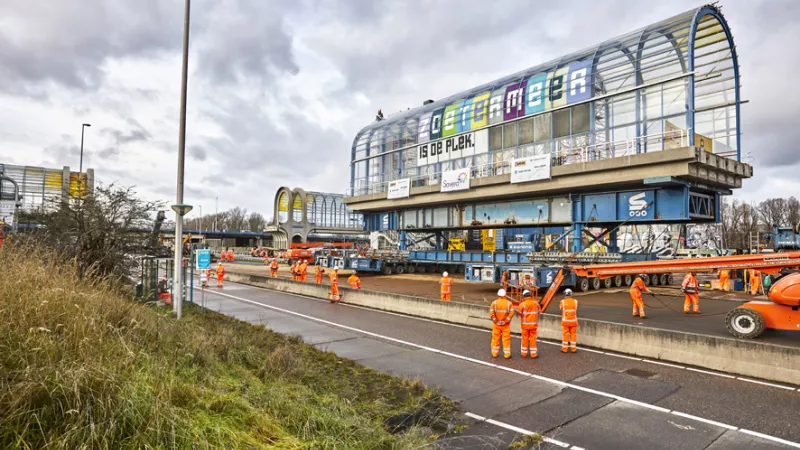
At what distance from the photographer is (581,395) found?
284 inches

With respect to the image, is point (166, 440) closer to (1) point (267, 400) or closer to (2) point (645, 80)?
(1) point (267, 400)

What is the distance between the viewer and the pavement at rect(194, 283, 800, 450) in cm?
559

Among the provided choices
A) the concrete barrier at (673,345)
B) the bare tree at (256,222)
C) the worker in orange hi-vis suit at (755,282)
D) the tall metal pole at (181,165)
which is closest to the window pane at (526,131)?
the worker in orange hi-vis suit at (755,282)

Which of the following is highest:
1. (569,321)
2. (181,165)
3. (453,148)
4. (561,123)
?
(561,123)

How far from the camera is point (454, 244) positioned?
31.9 metres

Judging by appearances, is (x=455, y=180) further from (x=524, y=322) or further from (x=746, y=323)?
(x=746, y=323)

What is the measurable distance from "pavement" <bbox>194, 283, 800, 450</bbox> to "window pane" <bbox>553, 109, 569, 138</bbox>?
14.3 metres

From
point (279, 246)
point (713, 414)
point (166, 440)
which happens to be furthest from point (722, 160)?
point (279, 246)

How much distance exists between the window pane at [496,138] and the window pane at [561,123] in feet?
11.3

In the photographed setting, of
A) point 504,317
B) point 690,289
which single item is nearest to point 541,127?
point 690,289

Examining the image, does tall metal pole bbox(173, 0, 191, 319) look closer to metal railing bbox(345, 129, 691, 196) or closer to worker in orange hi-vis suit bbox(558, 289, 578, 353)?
worker in orange hi-vis suit bbox(558, 289, 578, 353)

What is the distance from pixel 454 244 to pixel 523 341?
22257 millimetres

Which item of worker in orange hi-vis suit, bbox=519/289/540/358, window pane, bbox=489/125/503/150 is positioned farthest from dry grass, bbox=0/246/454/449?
window pane, bbox=489/125/503/150

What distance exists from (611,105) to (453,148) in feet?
32.3
